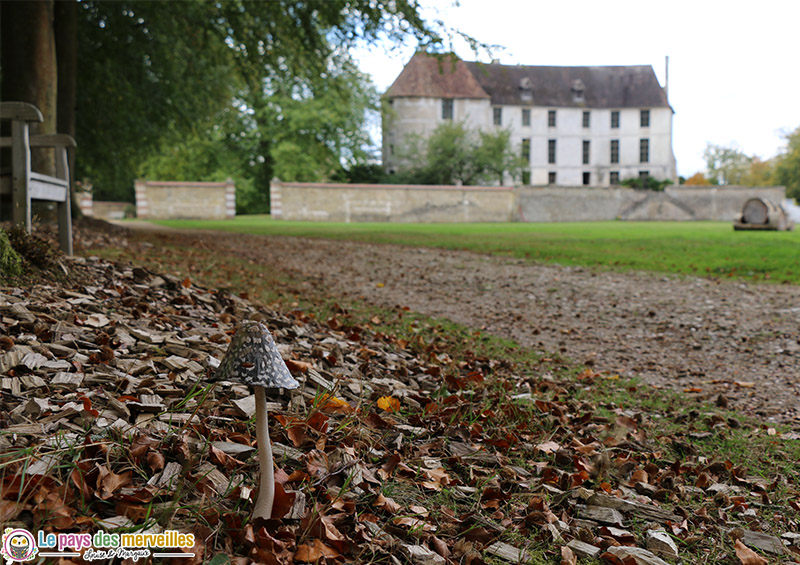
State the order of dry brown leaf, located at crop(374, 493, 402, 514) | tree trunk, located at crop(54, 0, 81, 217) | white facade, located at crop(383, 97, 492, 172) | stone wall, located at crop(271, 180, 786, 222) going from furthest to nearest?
white facade, located at crop(383, 97, 492, 172)
stone wall, located at crop(271, 180, 786, 222)
tree trunk, located at crop(54, 0, 81, 217)
dry brown leaf, located at crop(374, 493, 402, 514)

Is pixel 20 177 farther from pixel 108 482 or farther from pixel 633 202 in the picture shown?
pixel 633 202

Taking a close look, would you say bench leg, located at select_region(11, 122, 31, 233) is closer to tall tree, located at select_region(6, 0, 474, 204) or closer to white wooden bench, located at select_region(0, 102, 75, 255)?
white wooden bench, located at select_region(0, 102, 75, 255)

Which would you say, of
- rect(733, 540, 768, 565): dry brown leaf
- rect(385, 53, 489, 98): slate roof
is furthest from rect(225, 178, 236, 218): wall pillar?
rect(733, 540, 768, 565): dry brown leaf

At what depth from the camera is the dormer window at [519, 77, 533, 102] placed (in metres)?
66.0

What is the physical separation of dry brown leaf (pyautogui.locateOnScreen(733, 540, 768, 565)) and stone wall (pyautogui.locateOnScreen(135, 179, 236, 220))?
37.1m

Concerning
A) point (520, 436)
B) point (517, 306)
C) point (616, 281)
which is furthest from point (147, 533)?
point (616, 281)

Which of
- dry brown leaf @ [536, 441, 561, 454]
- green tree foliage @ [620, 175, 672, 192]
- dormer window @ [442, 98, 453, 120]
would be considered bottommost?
dry brown leaf @ [536, 441, 561, 454]

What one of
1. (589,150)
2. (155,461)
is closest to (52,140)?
(155,461)

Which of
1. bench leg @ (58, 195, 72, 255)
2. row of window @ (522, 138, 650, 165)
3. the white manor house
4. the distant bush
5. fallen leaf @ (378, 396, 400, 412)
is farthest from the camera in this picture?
row of window @ (522, 138, 650, 165)

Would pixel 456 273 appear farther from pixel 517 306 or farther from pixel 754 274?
pixel 754 274

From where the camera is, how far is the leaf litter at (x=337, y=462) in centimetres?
208

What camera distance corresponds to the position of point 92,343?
327cm

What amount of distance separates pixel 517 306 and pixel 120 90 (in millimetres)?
12240

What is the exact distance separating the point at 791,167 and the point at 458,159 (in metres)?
41.9
